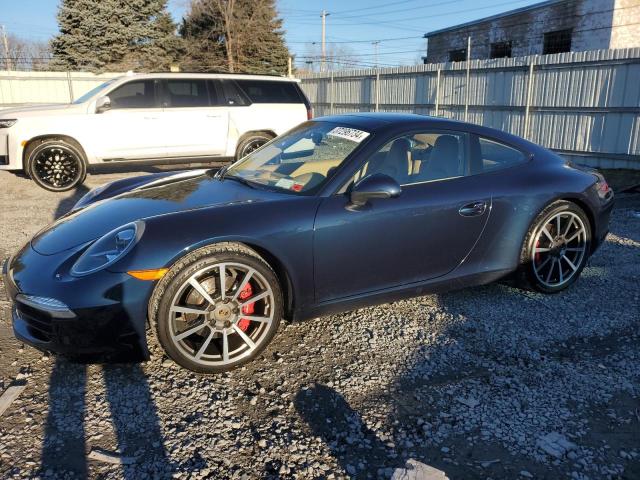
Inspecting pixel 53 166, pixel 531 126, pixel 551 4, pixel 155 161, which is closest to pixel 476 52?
pixel 551 4

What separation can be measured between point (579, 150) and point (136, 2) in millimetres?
32194

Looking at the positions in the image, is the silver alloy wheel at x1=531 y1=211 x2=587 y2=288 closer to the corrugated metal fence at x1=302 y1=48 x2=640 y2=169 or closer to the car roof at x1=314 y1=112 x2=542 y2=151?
the car roof at x1=314 y1=112 x2=542 y2=151

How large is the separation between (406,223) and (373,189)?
0.39m

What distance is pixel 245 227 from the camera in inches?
120

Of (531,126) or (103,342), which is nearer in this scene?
(103,342)

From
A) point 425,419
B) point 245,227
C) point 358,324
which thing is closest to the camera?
point 425,419

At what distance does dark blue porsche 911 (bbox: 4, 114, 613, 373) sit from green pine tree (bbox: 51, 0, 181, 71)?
3469cm

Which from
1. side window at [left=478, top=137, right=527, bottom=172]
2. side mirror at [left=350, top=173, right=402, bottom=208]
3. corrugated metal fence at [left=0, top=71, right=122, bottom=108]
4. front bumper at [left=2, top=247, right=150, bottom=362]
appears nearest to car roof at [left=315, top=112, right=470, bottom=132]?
side window at [left=478, top=137, right=527, bottom=172]

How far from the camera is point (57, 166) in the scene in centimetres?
850

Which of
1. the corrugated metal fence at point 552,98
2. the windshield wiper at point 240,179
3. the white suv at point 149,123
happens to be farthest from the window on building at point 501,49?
the windshield wiper at point 240,179

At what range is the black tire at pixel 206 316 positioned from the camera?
289cm

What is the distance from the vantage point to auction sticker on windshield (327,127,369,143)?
3656mm

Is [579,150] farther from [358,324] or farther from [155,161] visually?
[358,324]

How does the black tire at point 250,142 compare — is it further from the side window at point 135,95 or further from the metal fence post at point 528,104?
the metal fence post at point 528,104
